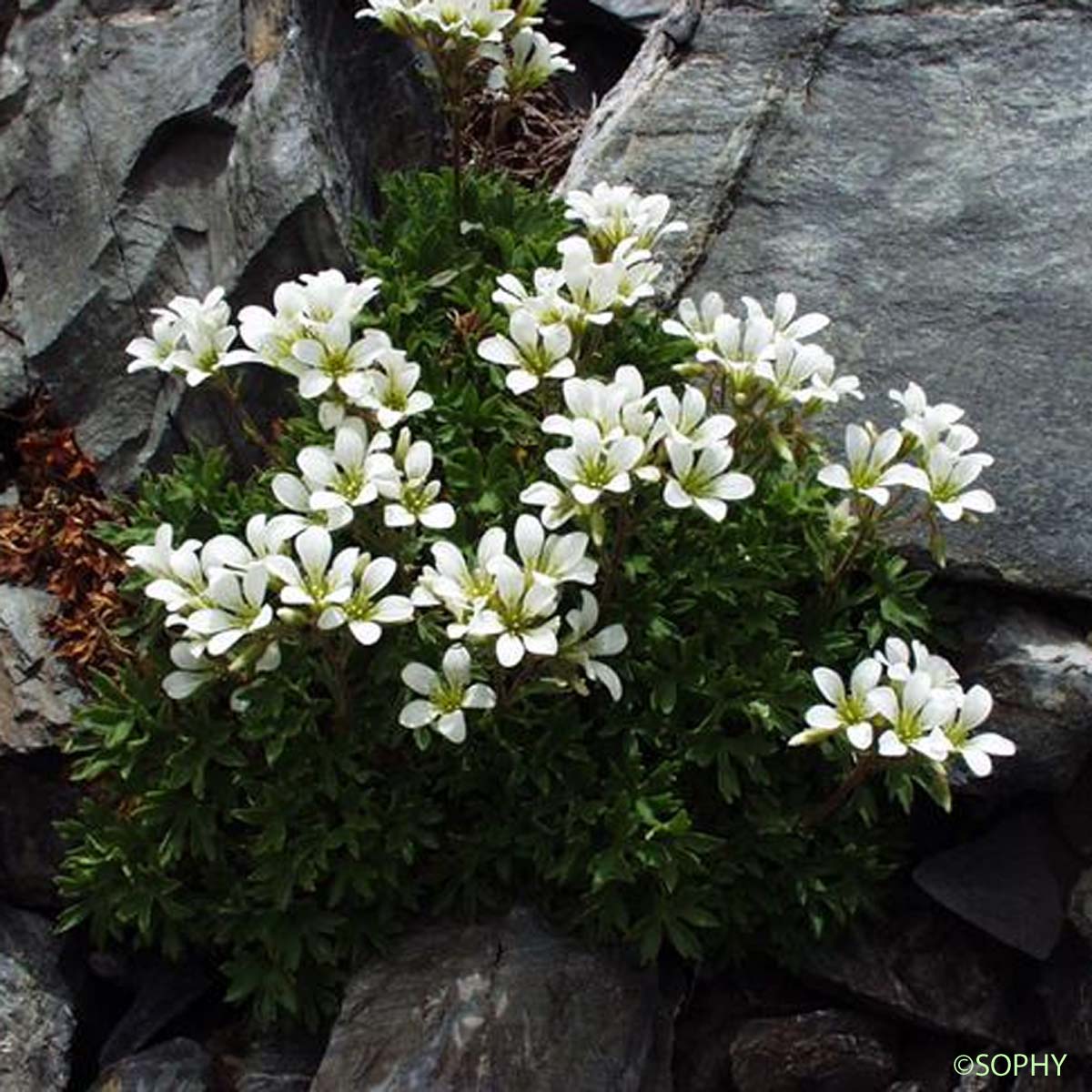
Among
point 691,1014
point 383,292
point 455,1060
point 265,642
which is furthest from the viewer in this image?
point 383,292

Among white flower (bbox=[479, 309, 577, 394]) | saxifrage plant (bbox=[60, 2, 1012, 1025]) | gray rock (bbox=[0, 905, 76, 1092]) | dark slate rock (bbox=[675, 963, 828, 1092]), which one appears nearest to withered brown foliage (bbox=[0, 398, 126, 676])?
saxifrage plant (bbox=[60, 2, 1012, 1025])

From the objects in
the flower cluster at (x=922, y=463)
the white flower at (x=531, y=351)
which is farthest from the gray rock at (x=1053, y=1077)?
the white flower at (x=531, y=351)

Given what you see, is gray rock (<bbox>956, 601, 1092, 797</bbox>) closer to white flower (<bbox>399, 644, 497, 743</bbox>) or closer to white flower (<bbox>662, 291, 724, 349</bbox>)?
white flower (<bbox>662, 291, 724, 349</bbox>)

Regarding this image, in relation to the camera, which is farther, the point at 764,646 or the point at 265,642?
the point at 764,646

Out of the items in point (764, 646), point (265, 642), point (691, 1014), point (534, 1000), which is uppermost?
point (265, 642)

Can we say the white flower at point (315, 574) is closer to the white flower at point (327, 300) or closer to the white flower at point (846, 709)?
the white flower at point (327, 300)

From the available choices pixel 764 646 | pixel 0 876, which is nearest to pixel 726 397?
pixel 764 646

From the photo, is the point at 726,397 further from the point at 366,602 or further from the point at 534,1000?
the point at 534,1000
